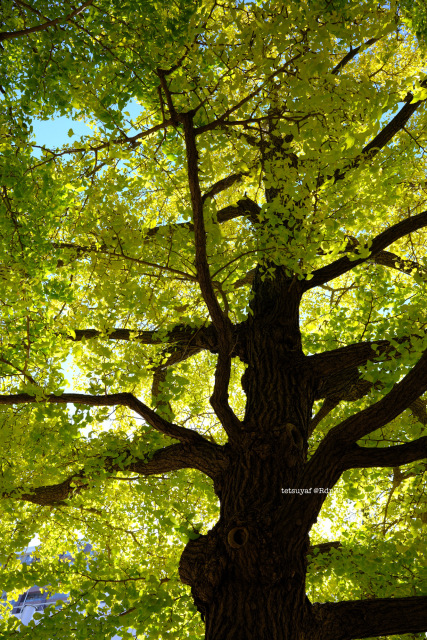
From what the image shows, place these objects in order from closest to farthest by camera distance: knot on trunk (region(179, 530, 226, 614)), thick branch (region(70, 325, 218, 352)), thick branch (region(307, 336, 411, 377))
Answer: knot on trunk (region(179, 530, 226, 614)), thick branch (region(307, 336, 411, 377)), thick branch (region(70, 325, 218, 352))

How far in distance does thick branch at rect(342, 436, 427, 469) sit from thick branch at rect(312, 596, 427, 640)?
0.85m

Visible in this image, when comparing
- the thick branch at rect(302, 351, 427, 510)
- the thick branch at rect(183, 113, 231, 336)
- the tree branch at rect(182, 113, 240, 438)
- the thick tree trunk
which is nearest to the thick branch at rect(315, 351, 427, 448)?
the thick branch at rect(302, 351, 427, 510)

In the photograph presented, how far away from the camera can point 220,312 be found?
12.1 ft

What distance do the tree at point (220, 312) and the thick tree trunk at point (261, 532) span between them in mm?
16

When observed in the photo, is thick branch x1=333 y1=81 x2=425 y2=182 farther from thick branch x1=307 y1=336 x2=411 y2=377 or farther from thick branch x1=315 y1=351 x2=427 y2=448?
thick branch x1=315 y1=351 x2=427 y2=448

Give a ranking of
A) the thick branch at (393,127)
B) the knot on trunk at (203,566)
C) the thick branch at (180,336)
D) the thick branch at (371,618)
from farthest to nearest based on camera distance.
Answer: the thick branch at (393,127) < the thick branch at (180,336) < the knot on trunk at (203,566) < the thick branch at (371,618)

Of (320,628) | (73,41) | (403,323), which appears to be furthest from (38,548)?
(73,41)

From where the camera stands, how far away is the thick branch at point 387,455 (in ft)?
10.2

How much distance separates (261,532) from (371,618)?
0.86 metres

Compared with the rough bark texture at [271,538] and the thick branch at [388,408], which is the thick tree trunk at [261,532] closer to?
the rough bark texture at [271,538]

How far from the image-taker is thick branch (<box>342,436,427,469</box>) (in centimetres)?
310

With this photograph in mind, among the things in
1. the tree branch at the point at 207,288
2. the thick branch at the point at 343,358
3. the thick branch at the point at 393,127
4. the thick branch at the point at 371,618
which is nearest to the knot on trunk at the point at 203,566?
the thick branch at the point at 371,618

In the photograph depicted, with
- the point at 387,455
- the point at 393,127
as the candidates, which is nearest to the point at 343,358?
the point at 387,455

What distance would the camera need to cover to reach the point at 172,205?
7160mm
